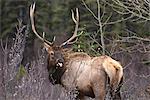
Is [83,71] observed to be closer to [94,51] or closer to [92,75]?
[92,75]

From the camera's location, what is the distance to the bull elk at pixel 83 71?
9891 mm

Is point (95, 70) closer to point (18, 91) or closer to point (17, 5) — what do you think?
point (18, 91)

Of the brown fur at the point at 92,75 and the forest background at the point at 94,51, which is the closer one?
the forest background at the point at 94,51

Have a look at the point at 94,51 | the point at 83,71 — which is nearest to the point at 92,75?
the point at 83,71

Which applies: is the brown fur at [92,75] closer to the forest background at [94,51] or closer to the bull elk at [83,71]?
the bull elk at [83,71]

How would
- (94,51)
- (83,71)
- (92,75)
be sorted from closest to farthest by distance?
(92,75), (83,71), (94,51)

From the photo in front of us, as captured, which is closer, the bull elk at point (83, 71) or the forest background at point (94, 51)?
the forest background at point (94, 51)

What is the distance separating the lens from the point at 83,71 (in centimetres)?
1008

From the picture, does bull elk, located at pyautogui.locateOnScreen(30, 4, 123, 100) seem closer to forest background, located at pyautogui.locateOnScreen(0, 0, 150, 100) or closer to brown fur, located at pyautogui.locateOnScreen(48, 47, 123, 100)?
brown fur, located at pyautogui.locateOnScreen(48, 47, 123, 100)

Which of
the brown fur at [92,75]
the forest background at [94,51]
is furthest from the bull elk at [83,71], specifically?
the forest background at [94,51]

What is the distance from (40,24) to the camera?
33.5 meters

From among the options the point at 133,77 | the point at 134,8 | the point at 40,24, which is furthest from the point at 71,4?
the point at 134,8

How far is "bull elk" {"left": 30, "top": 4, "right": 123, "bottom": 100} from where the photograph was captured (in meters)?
9.89

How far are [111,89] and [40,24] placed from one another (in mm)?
23718
